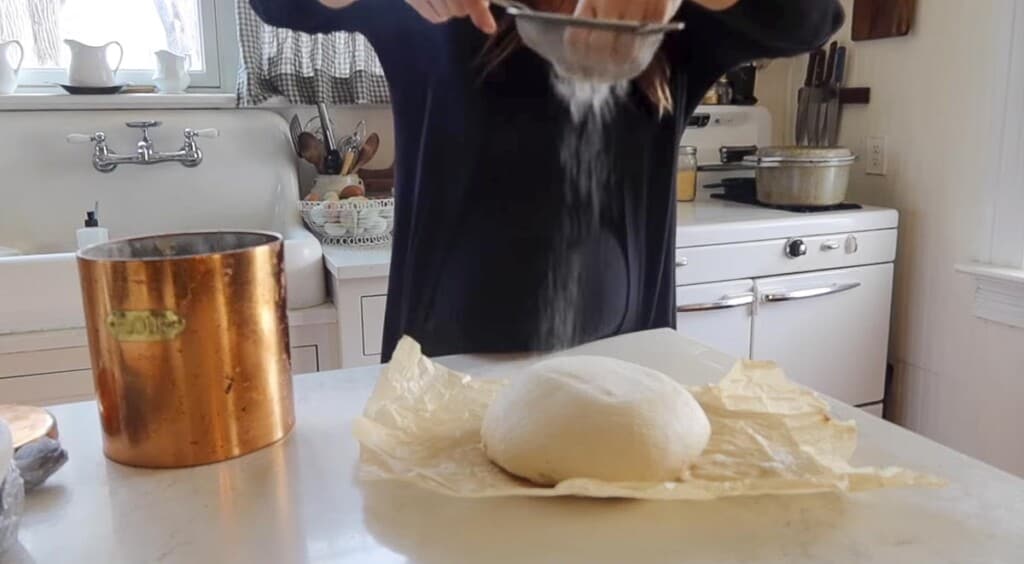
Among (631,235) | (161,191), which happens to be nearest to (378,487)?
(631,235)

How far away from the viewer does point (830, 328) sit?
201 cm

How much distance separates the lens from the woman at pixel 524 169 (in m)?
0.91

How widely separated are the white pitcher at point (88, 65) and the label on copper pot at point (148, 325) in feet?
4.74

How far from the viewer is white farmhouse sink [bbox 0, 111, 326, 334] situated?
64.8 inches

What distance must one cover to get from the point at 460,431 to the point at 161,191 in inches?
54.8

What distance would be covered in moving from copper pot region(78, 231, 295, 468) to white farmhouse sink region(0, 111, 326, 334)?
3.02ft

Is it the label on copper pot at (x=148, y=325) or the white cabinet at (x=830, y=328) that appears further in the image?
the white cabinet at (x=830, y=328)

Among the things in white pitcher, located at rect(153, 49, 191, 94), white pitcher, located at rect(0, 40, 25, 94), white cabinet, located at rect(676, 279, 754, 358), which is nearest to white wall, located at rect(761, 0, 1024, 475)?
white cabinet, located at rect(676, 279, 754, 358)

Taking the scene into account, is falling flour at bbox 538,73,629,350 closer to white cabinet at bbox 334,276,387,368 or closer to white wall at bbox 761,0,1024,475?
white cabinet at bbox 334,276,387,368

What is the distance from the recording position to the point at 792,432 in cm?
58

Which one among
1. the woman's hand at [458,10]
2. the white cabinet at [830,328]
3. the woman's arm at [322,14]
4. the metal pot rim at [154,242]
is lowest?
the white cabinet at [830,328]

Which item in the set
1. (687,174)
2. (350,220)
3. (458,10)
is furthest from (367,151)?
(458,10)

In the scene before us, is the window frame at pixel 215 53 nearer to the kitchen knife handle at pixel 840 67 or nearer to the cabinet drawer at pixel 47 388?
the cabinet drawer at pixel 47 388

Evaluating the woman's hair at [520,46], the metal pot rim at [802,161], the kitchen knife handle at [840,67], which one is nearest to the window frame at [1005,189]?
the metal pot rim at [802,161]
